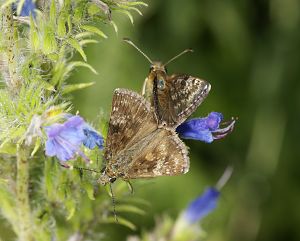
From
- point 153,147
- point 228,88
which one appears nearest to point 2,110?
point 153,147

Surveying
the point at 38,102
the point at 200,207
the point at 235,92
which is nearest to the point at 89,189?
the point at 38,102

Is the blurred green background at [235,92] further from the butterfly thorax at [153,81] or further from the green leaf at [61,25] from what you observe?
the green leaf at [61,25]

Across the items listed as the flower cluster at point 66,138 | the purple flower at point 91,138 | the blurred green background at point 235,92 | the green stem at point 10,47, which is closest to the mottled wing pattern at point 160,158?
the purple flower at point 91,138

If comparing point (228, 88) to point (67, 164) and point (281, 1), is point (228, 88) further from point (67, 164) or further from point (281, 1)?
point (67, 164)

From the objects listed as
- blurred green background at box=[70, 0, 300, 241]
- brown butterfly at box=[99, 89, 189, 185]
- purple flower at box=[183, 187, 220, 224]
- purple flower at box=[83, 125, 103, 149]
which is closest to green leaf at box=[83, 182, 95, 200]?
Answer: brown butterfly at box=[99, 89, 189, 185]

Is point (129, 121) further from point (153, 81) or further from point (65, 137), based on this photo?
point (65, 137)

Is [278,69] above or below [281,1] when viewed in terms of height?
below

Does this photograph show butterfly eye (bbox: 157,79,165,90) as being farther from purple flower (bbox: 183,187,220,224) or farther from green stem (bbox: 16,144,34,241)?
purple flower (bbox: 183,187,220,224)
